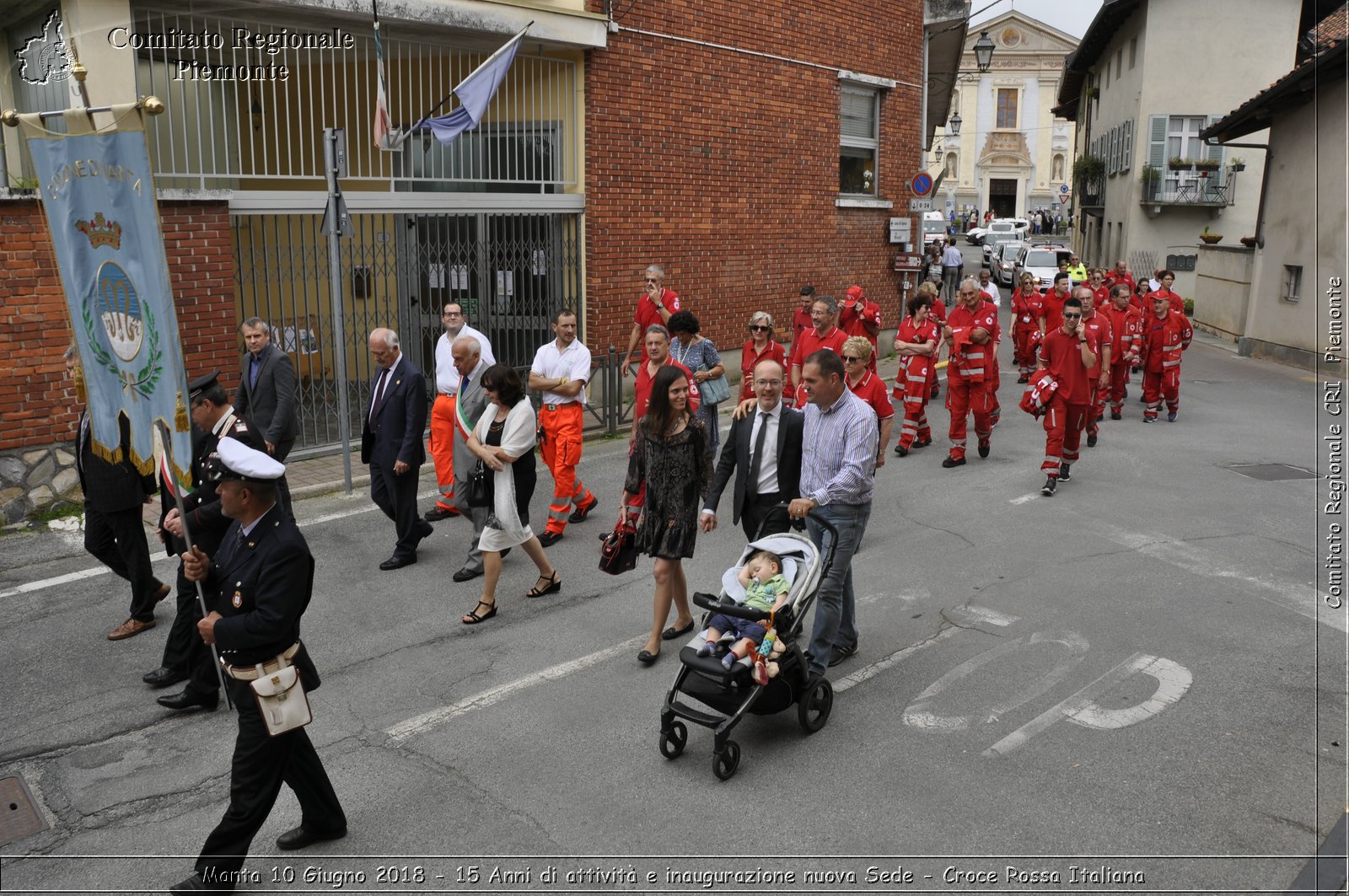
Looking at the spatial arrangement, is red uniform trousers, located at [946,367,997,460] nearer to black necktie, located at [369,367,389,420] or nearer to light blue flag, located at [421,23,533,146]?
light blue flag, located at [421,23,533,146]

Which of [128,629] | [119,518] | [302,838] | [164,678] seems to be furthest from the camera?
[128,629]

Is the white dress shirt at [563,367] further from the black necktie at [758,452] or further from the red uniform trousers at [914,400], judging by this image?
the red uniform trousers at [914,400]

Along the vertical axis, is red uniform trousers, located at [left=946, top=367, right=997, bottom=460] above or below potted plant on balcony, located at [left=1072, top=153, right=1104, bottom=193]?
below

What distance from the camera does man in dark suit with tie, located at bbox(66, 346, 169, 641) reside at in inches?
265

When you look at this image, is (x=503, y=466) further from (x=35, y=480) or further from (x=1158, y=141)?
(x=1158, y=141)

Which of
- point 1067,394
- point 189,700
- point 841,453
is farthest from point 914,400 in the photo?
point 189,700

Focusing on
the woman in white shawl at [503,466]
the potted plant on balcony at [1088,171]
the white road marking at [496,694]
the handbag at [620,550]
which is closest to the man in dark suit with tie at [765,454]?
the handbag at [620,550]

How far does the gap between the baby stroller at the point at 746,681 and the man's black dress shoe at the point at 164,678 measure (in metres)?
2.92

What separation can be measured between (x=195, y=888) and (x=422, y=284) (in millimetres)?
10565

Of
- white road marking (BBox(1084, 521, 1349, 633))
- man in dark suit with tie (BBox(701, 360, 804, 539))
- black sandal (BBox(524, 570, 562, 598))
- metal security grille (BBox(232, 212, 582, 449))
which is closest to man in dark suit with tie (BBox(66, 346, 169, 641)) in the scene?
black sandal (BBox(524, 570, 562, 598))

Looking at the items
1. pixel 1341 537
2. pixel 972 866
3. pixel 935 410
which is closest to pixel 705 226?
pixel 935 410

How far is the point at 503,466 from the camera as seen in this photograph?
24.2 feet

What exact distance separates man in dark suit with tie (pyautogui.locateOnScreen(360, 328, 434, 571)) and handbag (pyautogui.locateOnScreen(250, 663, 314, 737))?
13.0ft

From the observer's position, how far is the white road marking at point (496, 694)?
586cm
